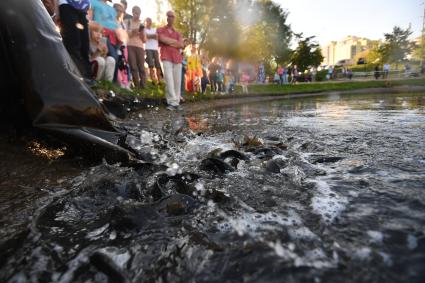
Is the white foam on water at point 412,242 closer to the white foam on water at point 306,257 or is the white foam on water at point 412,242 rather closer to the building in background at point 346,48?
the white foam on water at point 306,257

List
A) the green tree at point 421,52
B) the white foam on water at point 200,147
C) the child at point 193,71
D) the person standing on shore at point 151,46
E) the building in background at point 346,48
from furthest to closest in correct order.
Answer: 1. the building in background at point 346,48
2. the green tree at point 421,52
3. the child at point 193,71
4. the person standing on shore at point 151,46
5. the white foam on water at point 200,147

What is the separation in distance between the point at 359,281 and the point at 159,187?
3.16 ft

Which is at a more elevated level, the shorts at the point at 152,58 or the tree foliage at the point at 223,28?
the tree foliage at the point at 223,28

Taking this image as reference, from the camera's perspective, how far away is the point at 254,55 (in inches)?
1036

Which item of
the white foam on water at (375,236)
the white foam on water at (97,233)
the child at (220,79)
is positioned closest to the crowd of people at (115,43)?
the white foam on water at (97,233)

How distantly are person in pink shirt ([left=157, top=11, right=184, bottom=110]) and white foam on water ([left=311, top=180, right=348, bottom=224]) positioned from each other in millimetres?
5206

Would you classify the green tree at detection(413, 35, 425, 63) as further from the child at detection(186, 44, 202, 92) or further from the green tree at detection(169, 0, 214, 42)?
the child at detection(186, 44, 202, 92)

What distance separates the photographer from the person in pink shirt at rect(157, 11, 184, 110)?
6.38 m

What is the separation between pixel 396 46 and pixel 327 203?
41.2 metres

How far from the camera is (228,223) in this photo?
117 centimetres

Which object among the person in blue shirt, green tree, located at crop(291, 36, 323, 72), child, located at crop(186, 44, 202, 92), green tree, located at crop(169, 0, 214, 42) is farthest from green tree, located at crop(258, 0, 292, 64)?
the person in blue shirt

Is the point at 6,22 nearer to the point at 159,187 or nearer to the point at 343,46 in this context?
the point at 159,187

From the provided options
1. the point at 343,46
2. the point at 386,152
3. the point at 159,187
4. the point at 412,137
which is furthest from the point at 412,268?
the point at 343,46

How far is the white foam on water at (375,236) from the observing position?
3.32 ft
